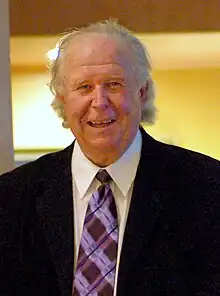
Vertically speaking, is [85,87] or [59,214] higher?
[85,87]

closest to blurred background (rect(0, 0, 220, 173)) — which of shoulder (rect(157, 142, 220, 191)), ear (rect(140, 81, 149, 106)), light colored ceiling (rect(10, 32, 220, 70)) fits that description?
light colored ceiling (rect(10, 32, 220, 70))

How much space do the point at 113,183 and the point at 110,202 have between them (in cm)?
4

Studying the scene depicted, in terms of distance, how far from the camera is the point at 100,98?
121cm

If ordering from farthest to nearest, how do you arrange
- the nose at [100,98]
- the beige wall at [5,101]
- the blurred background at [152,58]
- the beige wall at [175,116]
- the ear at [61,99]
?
the beige wall at [175,116]
the blurred background at [152,58]
the beige wall at [5,101]
the ear at [61,99]
the nose at [100,98]

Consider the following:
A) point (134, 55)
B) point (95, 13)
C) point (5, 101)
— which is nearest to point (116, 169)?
point (134, 55)

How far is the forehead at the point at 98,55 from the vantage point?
122 cm

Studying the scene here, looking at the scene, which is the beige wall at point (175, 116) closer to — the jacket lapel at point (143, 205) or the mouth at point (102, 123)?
the jacket lapel at point (143, 205)

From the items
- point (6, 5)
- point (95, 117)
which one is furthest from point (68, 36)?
point (6, 5)

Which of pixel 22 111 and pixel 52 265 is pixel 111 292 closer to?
pixel 52 265

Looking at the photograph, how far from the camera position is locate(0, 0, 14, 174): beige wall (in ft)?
5.41

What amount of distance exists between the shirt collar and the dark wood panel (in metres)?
0.79

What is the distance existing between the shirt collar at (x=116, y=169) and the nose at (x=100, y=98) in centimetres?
14

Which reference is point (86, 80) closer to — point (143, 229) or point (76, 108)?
point (76, 108)

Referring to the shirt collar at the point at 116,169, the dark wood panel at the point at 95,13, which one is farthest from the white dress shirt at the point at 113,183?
the dark wood panel at the point at 95,13
